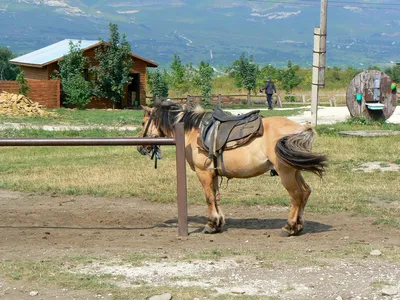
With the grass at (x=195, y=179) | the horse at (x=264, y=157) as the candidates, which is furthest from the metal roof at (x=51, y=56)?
the horse at (x=264, y=157)

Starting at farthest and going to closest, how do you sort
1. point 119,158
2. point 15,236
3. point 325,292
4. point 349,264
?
point 119,158
point 15,236
point 349,264
point 325,292

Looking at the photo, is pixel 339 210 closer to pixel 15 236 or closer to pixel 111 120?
pixel 15 236

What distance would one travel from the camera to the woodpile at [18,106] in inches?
1369

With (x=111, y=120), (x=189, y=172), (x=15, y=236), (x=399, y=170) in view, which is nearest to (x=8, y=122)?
(x=111, y=120)

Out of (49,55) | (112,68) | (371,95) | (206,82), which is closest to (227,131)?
(371,95)

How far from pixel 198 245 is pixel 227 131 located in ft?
5.07

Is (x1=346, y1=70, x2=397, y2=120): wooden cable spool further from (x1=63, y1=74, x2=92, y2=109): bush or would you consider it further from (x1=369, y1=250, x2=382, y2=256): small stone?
(x1=63, y1=74, x2=92, y2=109): bush

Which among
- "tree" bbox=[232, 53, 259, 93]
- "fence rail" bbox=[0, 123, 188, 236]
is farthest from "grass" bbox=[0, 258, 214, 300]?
"tree" bbox=[232, 53, 259, 93]

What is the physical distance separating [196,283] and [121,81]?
Result: 37916mm

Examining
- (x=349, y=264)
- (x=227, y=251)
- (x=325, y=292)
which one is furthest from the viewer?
(x=227, y=251)

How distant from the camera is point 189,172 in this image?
586 inches

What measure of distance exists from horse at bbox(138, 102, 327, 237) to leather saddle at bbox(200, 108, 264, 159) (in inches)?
2.4

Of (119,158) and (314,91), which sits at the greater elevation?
(314,91)

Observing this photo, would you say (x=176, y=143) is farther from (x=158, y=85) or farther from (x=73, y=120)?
(x=158, y=85)
